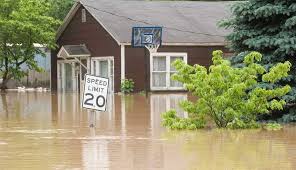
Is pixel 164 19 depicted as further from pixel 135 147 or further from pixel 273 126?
pixel 135 147

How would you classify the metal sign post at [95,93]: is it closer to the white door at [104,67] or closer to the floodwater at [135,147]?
the floodwater at [135,147]

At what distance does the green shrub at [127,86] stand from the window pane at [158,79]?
4.82 ft

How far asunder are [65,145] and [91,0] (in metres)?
32.3

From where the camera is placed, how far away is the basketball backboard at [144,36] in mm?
36875

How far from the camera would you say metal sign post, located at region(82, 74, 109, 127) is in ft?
56.9

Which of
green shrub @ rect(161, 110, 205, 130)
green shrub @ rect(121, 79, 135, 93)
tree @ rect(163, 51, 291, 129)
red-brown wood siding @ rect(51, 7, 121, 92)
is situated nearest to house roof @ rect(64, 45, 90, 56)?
red-brown wood siding @ rect(51, 7, 121, 92)

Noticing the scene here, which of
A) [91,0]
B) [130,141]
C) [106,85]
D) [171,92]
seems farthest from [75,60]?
[130,141]

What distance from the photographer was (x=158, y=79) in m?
42.6

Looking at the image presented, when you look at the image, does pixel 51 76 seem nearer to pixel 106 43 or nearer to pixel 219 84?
pixel 106 43

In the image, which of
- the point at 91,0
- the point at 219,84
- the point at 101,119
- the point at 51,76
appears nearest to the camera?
the point at 219,84

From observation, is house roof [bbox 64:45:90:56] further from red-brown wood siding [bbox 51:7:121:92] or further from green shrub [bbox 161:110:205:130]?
green shrub [bbox 161:110:205:130]

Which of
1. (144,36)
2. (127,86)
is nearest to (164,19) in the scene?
(127,86)

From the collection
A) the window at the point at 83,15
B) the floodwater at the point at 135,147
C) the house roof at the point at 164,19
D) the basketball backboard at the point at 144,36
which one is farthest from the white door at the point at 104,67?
the floodwater at the point at 135,147

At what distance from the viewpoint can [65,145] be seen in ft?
46.0
